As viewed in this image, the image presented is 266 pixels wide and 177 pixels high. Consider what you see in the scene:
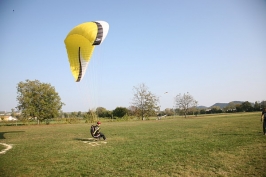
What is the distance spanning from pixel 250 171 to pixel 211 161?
4.98ft

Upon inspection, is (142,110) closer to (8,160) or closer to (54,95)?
(54,95)

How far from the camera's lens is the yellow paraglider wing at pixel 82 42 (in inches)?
489

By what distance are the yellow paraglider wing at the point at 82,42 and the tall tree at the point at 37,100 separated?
3550 cm

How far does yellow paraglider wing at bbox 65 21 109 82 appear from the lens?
12420mm

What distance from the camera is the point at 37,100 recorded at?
44.7 metres

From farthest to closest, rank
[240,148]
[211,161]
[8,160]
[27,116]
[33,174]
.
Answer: [27,116], [240,148], [8,160], [211,161], [33,174]

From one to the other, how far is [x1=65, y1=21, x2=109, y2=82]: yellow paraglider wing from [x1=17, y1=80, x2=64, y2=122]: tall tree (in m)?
35.5

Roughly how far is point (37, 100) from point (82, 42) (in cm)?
3773

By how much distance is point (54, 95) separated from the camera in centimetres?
4672

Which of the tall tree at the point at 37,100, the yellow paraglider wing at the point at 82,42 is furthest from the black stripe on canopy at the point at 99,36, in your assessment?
the tall tree at the point at 37,100

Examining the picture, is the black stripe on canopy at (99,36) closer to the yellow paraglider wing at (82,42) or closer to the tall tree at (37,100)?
the yellow paraglider wing at (82,42)

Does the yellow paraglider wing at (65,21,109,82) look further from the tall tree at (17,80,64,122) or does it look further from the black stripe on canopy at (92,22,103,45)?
the tall tree at (17,80,64,122)

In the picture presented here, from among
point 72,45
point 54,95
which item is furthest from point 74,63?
point 54,95

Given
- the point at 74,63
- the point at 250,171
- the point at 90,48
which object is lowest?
the point at 250,171
